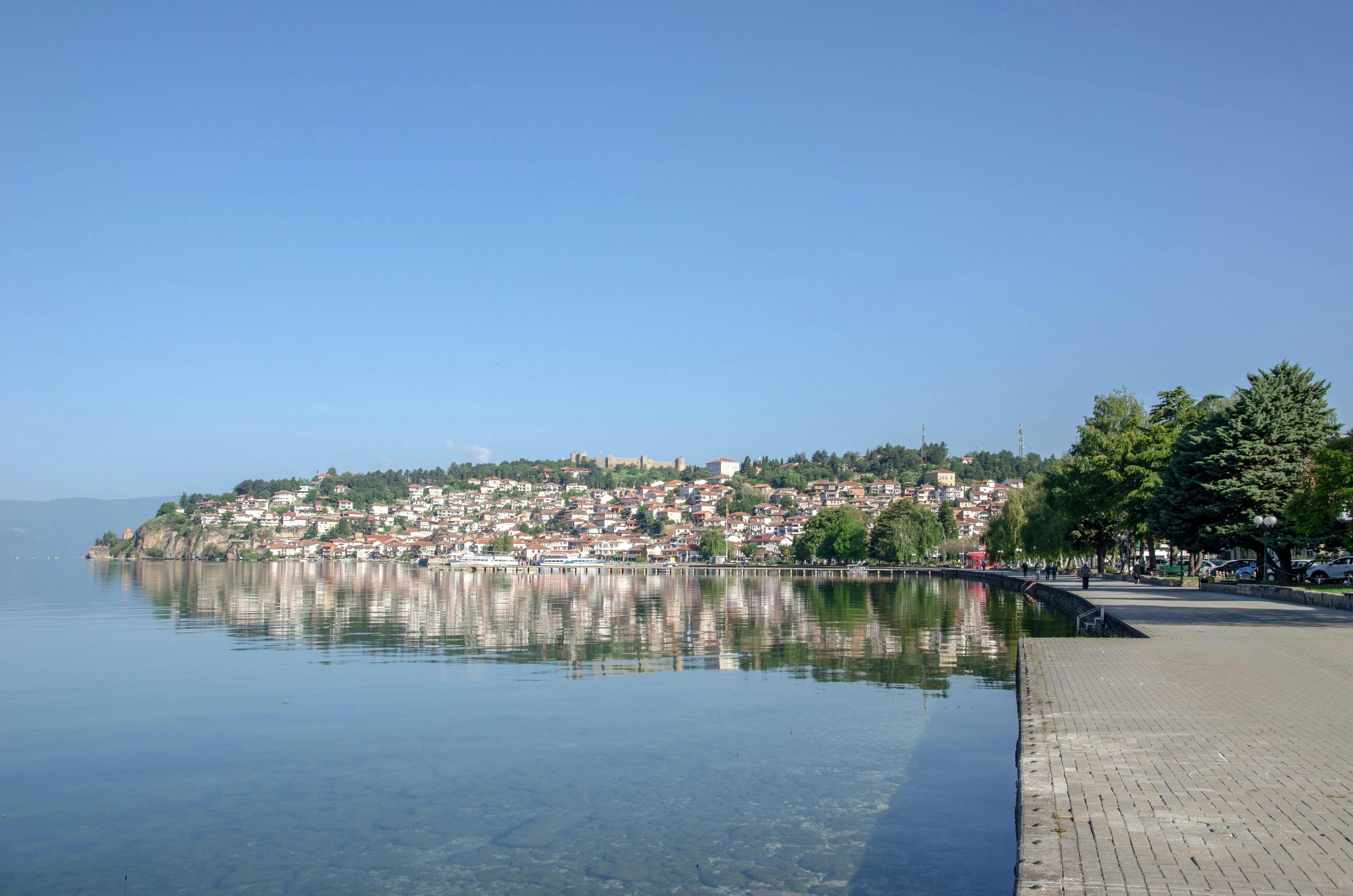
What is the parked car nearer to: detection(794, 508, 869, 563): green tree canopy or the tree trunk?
the tree trunk

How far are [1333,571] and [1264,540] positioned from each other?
27.8 ft

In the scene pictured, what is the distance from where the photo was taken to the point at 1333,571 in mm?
41156

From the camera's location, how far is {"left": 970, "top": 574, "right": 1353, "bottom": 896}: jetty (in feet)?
18.4

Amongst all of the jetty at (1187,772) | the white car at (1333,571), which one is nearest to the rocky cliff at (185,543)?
the white car at (1333,571)

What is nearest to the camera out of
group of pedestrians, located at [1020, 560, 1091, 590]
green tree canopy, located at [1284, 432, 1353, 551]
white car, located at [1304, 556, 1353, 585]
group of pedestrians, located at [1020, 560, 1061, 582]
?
green tree canopy, located at [1284, 432, 1353, 551]

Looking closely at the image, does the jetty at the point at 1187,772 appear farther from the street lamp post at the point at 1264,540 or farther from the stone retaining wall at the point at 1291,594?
the street lamp post at the point at 1264,540

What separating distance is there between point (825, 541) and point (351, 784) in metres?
111

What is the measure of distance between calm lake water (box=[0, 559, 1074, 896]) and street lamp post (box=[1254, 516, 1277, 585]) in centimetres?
1031

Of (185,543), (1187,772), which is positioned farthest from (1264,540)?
(185,543)

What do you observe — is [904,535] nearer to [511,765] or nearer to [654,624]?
[654,624]

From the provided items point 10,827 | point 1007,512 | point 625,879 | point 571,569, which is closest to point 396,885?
point 625,879

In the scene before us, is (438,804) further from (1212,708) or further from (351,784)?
(1212,708)

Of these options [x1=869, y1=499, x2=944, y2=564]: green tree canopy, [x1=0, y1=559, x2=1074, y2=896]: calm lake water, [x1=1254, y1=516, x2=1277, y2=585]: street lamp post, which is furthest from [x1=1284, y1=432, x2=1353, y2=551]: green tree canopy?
[x1=869, y1=499, x2=944, y2=564]: green tree canopy

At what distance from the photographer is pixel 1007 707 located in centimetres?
1527
